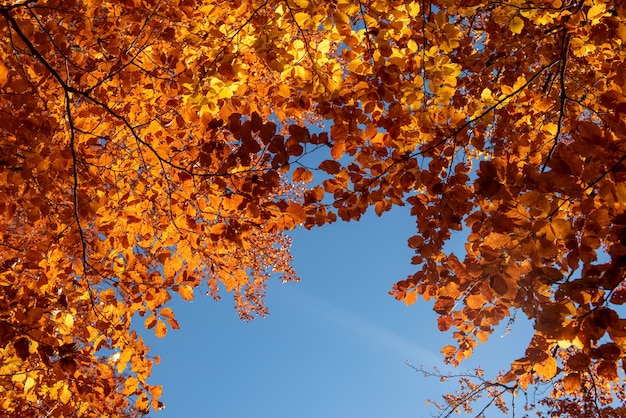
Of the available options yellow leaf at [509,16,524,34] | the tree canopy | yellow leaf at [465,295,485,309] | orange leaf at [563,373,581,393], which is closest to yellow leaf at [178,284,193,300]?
the tree canopy

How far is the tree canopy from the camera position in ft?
6.35

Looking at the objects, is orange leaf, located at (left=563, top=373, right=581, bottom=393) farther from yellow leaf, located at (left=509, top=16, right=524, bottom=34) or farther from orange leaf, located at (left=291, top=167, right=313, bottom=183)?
yellow leaf, located at (left=509, top=16, right=524, bottom=34)

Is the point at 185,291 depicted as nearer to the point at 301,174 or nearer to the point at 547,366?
the point at 301,174

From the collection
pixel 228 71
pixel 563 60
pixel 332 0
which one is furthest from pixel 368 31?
pixel 563 60

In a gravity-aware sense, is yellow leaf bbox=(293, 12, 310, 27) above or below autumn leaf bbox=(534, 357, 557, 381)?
above

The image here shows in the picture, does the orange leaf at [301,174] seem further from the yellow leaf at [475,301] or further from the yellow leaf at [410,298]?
the yellow leaf at [475,301]

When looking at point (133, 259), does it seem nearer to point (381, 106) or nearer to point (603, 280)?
point (381, 106)

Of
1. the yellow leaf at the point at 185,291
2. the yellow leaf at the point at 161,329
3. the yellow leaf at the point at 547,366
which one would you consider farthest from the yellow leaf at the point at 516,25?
A: the yellow leaf at the point at 161,329

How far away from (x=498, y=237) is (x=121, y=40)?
376 cm

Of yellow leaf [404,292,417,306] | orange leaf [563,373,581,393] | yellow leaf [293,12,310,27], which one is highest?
yellow leaf [293,12,310,27]

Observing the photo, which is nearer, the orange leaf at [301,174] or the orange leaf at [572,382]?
the orange leaf at [572,382]

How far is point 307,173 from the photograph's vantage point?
9.94 feet

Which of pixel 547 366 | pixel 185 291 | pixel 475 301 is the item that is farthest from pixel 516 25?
pixel 185 291

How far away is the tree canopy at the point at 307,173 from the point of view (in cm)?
194
